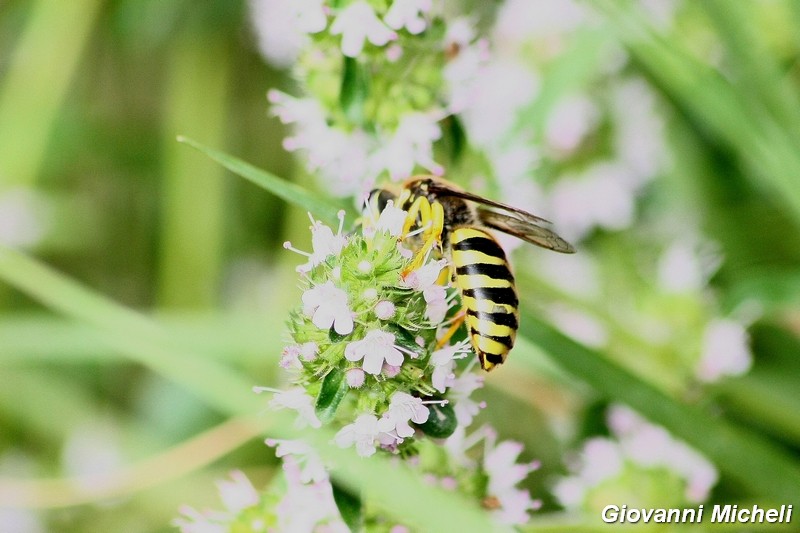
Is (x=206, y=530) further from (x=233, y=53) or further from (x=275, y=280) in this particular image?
(x=233, y=53)

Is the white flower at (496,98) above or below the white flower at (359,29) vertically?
above

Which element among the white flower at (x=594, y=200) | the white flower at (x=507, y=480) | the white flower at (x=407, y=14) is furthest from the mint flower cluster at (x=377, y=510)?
the white flower at (x=594, y=200)

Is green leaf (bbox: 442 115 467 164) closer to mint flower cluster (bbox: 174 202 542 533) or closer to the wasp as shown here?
the wasp

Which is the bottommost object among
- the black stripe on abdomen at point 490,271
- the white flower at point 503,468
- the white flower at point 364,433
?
the white flower at point 364,433

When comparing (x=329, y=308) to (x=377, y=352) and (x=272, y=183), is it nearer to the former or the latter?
(x=377, y=352)

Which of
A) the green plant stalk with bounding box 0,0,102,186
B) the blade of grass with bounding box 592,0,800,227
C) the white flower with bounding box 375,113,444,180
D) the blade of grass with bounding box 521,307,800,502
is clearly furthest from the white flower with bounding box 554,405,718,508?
the green plant stalk with bounding box 0,0,102,186

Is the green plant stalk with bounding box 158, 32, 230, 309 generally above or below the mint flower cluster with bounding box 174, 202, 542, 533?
above

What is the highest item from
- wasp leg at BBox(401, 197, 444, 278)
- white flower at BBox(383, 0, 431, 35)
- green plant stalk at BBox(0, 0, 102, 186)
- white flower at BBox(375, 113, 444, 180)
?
green plant stalk at BBox(0, 0, 102, 186)

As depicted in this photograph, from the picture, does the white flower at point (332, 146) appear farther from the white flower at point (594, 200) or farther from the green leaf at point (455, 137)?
the white flower at point (594, 200)
